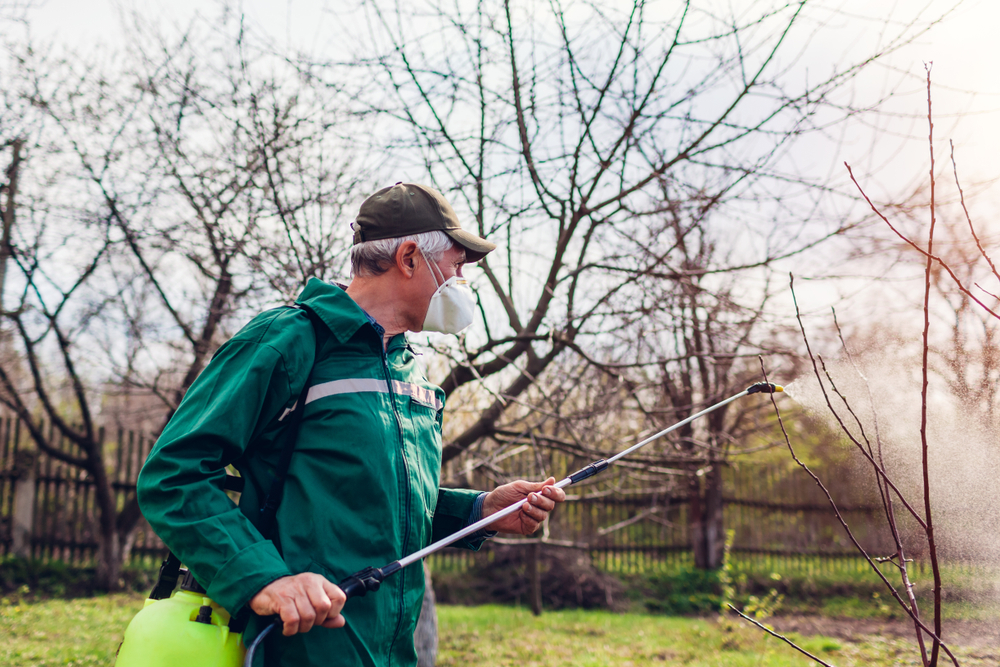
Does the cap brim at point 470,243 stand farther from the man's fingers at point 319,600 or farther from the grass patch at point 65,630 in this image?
Result: the grass patch at point 65,630

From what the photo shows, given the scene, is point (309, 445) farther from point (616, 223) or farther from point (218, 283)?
point (218, 283)

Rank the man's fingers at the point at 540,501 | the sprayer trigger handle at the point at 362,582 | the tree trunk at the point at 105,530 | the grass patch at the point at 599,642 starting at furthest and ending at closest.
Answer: the tree trunk at the point at 105,530 < the grass patch at the point at 599,642 < the man's fingers at the point at 540,501 < the sprayer trigger handle at the point at 362,582

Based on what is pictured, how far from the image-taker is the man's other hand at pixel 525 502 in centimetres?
199

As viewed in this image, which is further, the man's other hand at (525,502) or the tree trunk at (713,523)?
the tree trunk at (713,523)

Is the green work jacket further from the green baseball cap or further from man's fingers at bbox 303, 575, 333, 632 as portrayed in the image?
the green baseball cap

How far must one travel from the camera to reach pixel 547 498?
202 cm

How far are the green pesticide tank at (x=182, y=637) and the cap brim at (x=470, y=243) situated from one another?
3.70 ft

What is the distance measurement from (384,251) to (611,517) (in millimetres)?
9052

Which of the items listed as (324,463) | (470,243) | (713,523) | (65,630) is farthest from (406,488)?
(713,523)

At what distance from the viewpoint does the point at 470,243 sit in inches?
83.0

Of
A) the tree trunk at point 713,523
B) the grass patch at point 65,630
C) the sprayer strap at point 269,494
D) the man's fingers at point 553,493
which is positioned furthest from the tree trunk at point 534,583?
the sprayer strap at point 269,494

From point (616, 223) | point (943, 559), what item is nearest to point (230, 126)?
point (616, 223)

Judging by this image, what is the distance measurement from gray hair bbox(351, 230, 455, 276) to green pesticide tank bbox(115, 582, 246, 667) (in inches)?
37.5

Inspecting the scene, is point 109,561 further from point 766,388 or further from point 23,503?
point 766,388
